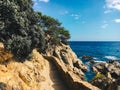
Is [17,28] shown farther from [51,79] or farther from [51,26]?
[51,26]

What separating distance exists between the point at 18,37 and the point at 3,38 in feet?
6.10

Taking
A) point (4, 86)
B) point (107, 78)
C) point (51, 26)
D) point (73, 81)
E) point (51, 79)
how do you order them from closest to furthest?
1. point (4, 86)
2. point (73, 81)
3. point (51, 79)
4. point (107, 78)
5. point (51, 26)

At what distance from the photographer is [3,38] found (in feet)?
78.0

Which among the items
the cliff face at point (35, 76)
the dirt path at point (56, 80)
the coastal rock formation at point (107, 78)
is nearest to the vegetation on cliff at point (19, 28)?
the cliff face at point (35, 76)

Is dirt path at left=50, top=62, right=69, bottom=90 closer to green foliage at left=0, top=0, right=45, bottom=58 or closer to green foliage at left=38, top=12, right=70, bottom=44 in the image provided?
green foliage at left=0, top=0, right=45, bottom=58

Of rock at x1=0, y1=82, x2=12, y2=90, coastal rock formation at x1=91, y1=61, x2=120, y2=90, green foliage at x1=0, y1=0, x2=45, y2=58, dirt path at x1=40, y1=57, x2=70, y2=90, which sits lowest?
coastal rock formation at x1=91, y1=61, x2=120, y2=90

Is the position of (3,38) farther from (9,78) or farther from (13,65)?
(9,78)

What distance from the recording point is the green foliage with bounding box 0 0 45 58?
2394 cm

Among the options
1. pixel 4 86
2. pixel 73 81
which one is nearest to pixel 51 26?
pixel 73 81

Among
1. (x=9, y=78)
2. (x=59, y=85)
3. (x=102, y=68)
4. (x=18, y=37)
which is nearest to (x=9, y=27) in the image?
(x=18, y=37)

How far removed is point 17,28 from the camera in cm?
2530

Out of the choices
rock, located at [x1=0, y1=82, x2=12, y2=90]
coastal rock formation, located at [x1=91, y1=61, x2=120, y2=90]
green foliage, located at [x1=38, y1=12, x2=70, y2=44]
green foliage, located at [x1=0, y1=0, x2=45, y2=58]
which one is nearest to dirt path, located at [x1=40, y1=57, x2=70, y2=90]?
green foliage, located at [x1=0, y1=0, x2=45, y2=58]

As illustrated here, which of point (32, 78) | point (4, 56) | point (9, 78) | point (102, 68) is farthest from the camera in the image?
point (102, 68)

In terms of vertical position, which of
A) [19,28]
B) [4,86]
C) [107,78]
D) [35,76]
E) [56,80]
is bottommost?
[107,78]
